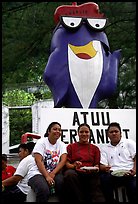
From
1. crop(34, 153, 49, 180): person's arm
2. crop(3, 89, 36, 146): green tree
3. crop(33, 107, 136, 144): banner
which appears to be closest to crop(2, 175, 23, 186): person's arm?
crop(34, 153, 49, 180): person's arm

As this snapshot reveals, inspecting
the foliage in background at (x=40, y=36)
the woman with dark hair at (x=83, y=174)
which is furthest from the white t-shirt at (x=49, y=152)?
the foliage in background at (x=40, y=36)

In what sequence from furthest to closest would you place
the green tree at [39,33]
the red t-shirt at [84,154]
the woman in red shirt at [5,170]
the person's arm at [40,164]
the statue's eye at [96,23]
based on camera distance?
the green tree at [39,33]
the statue's eye at [96,23]
the woman in red shirt at [5,170]
the red t-shirt at [84,154]
the person's arm at [40,164]

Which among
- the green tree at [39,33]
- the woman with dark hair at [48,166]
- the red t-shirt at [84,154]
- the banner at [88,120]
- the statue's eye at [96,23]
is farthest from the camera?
the green tree at [39,33]

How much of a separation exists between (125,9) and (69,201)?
20.1ft

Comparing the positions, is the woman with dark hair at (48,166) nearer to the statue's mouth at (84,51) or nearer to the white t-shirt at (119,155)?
the white t-shirt at (119,155)

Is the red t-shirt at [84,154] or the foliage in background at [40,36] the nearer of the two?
the red t-shirt at [84,154]

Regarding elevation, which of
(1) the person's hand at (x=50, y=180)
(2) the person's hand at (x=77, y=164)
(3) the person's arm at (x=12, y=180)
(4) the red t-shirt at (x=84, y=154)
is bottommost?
(3) the person's arm at (x=12, y=180)

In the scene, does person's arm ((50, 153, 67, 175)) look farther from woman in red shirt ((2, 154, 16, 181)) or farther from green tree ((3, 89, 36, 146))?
green tree ((3, 89, 36, 146))

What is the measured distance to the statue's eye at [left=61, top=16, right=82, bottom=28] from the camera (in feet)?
22.0

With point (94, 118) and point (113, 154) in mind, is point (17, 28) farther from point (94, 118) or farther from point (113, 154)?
point (113, 154)

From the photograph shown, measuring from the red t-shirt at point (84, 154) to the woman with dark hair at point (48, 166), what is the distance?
73 mm

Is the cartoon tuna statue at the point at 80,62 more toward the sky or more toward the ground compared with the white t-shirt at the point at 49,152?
more toward the sky

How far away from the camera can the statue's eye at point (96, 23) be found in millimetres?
6832

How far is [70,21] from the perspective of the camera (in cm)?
675
